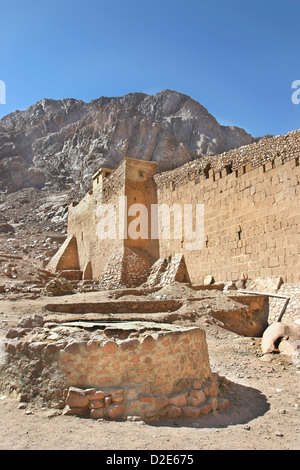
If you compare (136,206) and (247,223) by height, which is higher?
(136,206)

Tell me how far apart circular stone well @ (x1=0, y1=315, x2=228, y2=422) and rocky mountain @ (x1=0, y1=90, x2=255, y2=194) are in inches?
1624

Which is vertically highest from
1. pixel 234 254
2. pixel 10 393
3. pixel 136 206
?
pixel 136 206

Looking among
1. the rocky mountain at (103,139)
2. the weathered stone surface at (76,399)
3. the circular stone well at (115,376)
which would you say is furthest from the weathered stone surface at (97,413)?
the rocky mountain at (103,139)

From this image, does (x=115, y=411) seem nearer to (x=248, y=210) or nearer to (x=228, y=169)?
(x=248, y=210)

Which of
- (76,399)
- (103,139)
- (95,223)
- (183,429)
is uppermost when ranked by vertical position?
(103,139)

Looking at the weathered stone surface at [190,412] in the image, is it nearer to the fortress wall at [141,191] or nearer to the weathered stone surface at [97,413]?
the weathered stone surface at [97,413]

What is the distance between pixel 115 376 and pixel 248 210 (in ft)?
29.5

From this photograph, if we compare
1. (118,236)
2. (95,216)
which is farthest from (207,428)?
(95,216)

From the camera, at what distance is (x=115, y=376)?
13.6 feet

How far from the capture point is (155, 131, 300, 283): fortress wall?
408 inches

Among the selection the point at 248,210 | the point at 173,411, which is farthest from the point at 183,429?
the point at 248,210

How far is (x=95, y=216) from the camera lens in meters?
21.4

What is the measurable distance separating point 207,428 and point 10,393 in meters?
2.51
